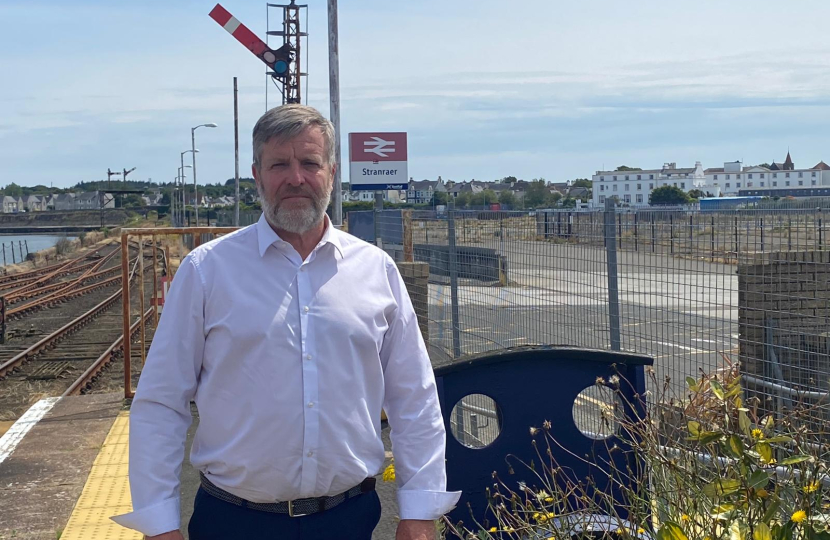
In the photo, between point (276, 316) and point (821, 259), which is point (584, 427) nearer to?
point (821, 259)

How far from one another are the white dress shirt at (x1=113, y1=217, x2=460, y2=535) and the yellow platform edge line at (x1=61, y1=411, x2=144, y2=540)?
9.90 ft

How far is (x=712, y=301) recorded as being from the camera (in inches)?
203

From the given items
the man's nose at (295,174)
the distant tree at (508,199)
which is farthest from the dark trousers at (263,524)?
the distant tree at (508,199)

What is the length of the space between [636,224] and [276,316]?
2.99 m

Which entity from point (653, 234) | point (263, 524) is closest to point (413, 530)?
point (263, 524)

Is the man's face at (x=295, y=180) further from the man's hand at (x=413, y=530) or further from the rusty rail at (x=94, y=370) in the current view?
the rusty rail at (x=94, y=370)

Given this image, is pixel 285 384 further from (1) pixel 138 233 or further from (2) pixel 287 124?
(1) pixel 138 233

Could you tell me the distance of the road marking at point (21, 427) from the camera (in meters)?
7.76

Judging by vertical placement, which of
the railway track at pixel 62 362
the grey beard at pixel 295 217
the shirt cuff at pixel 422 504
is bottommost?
the railway track at pixel 62 362

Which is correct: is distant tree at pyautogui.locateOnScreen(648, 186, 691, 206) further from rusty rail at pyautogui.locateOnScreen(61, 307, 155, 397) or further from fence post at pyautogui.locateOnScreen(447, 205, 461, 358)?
fence post at pyautogui.locateOnScreen(447, 205, 461, 358)

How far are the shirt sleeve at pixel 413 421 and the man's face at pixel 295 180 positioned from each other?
362mm

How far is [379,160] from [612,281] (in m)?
9.26

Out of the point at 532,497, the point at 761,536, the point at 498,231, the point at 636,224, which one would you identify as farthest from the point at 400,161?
the point at 761,536

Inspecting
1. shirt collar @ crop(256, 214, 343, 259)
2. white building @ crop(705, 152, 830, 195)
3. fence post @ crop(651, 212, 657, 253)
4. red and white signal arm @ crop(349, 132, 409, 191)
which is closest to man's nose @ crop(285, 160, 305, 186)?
shirt collar @ crop(256, 214, 343, 259)
